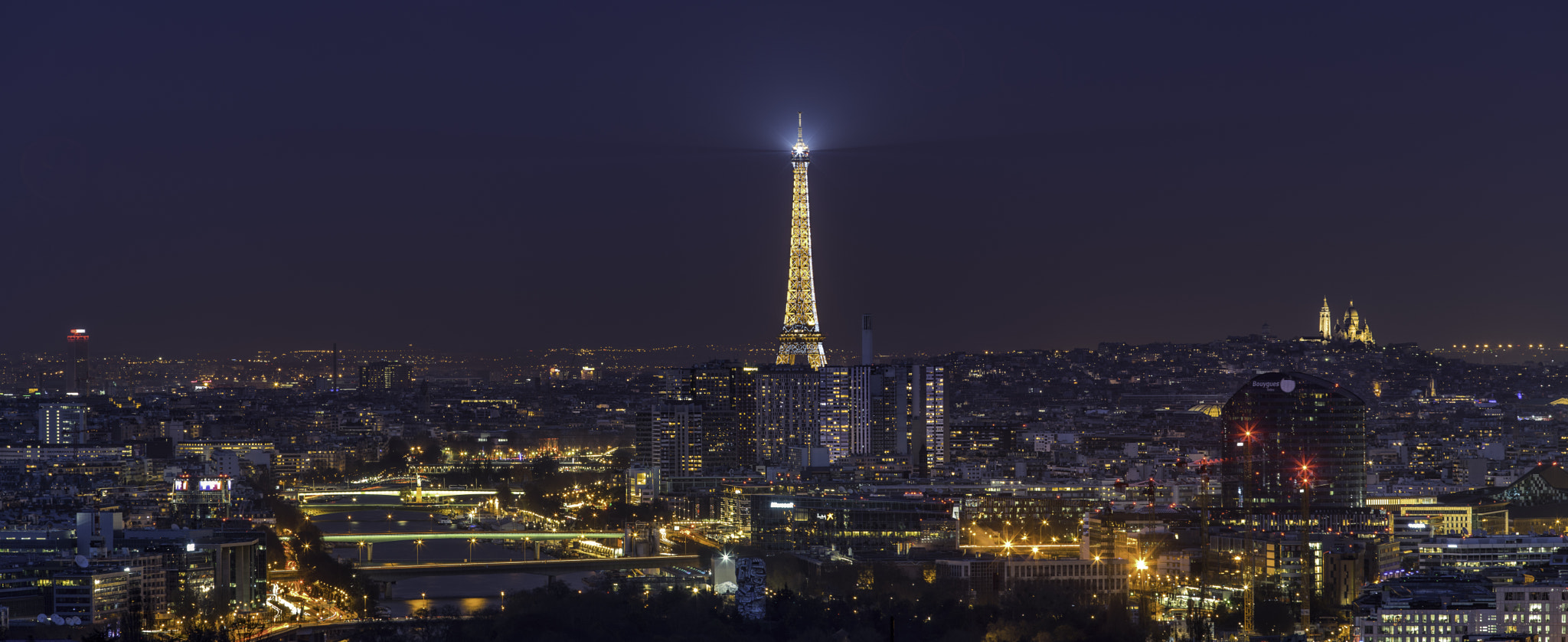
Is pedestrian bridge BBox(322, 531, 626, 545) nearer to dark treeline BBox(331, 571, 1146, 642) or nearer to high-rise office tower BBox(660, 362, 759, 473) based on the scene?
high-rise office tower BBox(660, 362, 759, 473)

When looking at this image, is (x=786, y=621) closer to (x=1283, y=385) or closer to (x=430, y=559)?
(x=430, y=559)

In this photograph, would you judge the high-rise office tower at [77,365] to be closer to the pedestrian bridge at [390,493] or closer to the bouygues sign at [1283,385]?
the pedestrian bridge at [390,493]

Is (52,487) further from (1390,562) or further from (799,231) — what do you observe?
(1390,562)

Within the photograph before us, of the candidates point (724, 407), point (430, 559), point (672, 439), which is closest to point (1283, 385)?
point (430, 559)

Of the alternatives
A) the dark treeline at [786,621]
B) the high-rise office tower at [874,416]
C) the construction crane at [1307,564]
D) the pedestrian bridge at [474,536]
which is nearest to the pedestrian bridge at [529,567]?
the pedestrian bridge at [474,536]

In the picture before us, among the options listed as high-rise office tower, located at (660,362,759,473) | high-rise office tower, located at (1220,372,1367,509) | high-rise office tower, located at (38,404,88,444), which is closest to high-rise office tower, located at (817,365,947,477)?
high-rise office tower, located at (660,362,759,473)

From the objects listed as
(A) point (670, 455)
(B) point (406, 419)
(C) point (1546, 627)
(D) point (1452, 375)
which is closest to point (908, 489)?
(A) point (670, 455)

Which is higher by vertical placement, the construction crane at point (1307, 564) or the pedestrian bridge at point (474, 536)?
the construction crane at point (1307, 564)
